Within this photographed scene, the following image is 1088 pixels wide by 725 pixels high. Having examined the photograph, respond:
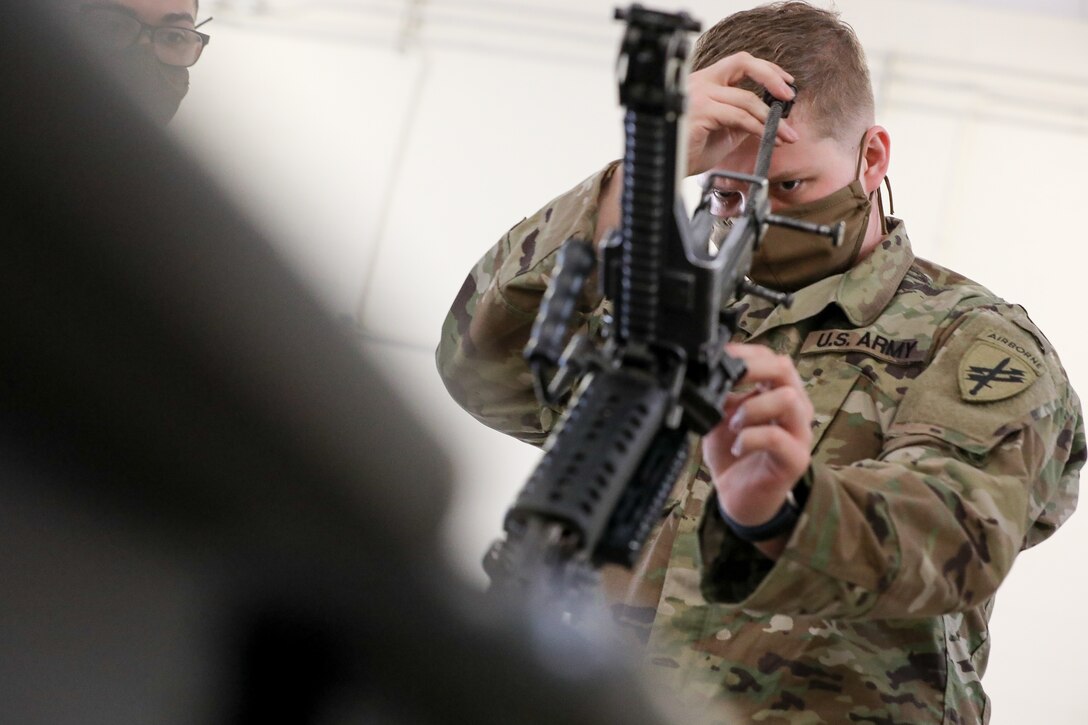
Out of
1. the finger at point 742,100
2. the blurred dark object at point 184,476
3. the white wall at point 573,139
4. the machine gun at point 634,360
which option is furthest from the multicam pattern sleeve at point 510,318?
the white wall at point 573,139

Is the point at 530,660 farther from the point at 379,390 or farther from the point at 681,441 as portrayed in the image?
the point at 681,441

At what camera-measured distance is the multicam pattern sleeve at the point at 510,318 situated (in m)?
0.99

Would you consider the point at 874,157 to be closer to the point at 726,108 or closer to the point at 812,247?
the point at 812,247

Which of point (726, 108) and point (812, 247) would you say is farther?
point (812, 247)

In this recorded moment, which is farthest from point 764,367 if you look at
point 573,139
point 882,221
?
point 573,139

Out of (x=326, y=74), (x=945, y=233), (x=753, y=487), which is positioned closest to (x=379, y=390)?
(x=753, y=487)

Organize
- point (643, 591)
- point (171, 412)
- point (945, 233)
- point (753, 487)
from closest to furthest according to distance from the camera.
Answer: point (171, 412), point (753, 487), point (643, 591), point (945, 233)

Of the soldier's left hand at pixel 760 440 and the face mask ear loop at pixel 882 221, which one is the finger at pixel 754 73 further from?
the soldier's left hand at pixel 760 440

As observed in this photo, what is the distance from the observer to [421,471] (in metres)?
0.16

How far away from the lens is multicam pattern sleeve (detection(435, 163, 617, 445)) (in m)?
0.99

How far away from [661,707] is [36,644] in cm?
10

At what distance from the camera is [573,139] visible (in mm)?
3607

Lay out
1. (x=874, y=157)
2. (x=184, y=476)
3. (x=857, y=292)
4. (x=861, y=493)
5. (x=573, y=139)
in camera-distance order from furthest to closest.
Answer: (x=573, y=139), (x=874, y=157), (x=857, y=292), (x=861, y=493), (x=184, y=476)

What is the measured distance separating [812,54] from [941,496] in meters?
0.55
